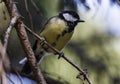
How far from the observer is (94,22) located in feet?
8.89

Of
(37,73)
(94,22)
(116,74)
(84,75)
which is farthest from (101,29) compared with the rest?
(37,73)

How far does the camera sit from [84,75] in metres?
1.39

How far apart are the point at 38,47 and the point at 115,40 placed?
0.57 meters

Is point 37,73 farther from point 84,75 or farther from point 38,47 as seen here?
point 38,47

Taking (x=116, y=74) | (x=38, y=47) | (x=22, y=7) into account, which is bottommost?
(x=116, y=74)

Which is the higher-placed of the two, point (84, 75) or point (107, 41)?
point (84, 75)

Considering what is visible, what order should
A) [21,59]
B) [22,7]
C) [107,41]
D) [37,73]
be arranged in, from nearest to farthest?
[37,73], [22,7], [21,59], [107,41]

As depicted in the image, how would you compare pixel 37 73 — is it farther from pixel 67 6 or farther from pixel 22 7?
pixel 67 6

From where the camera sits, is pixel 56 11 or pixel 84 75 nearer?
pixel 84 75

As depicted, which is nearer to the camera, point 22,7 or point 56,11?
point 22,7

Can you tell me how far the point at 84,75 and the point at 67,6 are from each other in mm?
1064

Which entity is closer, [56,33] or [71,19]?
[56,33]

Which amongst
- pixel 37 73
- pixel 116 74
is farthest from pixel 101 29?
pixel 37 73

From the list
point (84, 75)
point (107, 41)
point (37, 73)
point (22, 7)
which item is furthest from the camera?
point (107, 41)
